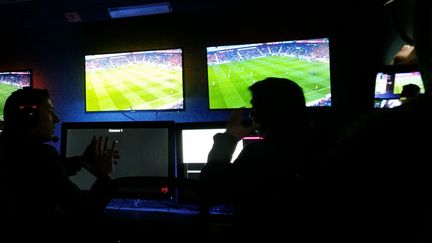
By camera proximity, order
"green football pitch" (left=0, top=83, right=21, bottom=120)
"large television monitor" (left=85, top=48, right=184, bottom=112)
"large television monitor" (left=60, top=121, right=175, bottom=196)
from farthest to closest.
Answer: "green football pitch" (left=0, top=83, right=21, bottom=120), "large television monitor" (left=85, top=48, right=184, bottom=112), "large television monitor" (left=60, top=121, right=175, bottom=196)

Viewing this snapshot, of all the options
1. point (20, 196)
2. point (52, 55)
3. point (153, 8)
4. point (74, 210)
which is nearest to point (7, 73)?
point (52, 55)

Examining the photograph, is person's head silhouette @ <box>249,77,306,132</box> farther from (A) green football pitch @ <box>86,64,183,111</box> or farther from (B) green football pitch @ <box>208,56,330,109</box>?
(A) green football pitch @ <box>86,64,183,111</box>

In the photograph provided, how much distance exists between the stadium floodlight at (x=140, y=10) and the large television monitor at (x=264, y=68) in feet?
1.68

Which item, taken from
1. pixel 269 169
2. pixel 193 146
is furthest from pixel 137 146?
pixel 269 169

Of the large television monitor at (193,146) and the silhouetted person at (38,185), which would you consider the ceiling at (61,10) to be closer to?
the large television monitor at (193,146)

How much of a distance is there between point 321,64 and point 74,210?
6.18ft

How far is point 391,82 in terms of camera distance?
2.21 metres

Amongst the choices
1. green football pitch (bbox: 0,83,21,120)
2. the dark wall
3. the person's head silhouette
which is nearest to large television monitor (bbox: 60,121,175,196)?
the dark wall

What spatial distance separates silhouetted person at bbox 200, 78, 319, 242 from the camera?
1.73ft

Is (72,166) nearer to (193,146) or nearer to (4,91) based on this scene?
(193,146)

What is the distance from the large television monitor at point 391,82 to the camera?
7.09ft

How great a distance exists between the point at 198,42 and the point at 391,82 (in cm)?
142

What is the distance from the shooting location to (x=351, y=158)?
398 mm

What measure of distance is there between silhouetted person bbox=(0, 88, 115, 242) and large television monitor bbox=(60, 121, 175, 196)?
641mm
